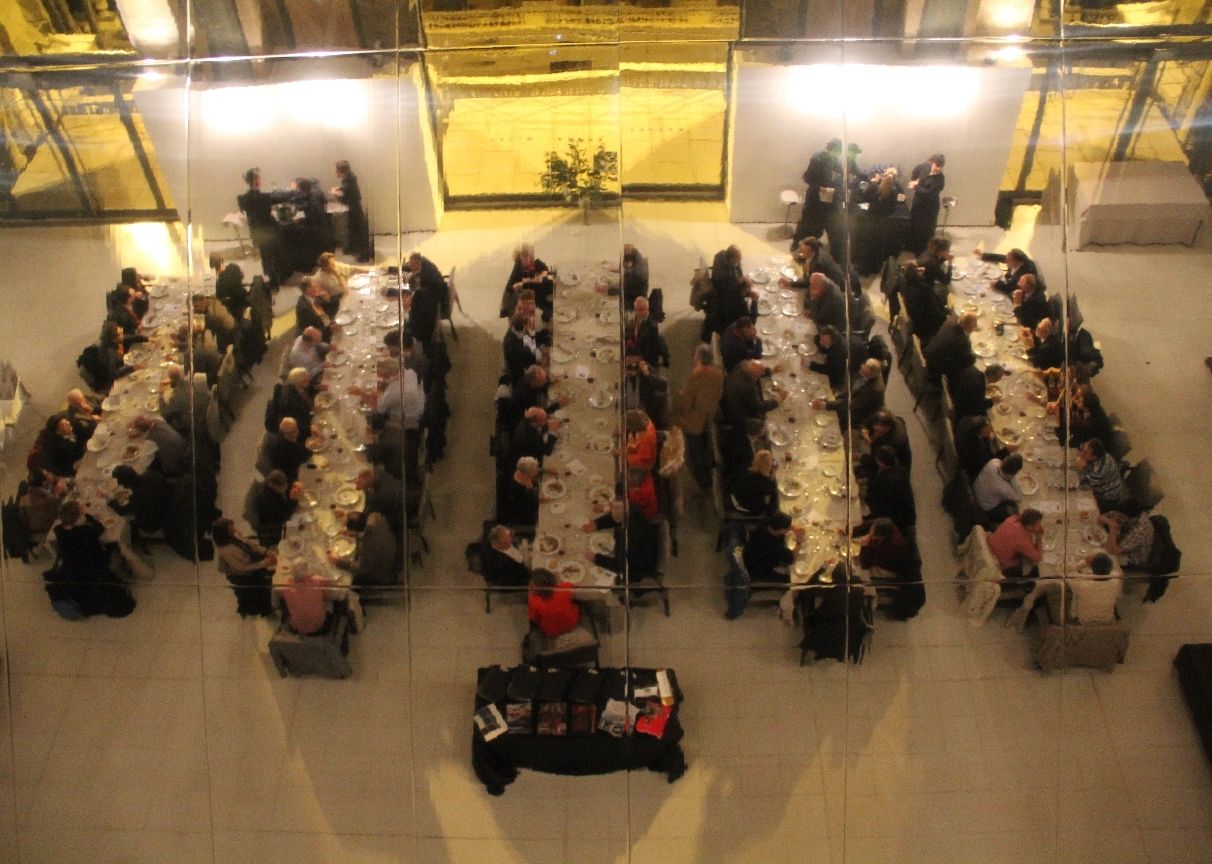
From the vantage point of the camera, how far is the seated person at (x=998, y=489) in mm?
4832

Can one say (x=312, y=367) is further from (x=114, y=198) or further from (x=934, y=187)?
(x=934, y=187)

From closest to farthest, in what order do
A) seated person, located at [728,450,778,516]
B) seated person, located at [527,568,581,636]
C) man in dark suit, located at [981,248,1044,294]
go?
seated person, located at [527,568,581,636] → seated person, located at [728,450,778,516] → man in dark suit, located at [981,248,1044,294]

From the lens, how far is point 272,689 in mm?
4754

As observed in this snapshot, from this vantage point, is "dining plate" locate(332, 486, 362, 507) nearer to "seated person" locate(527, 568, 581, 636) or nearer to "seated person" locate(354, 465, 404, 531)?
"seated person" locate(354, 465, 404, 531)

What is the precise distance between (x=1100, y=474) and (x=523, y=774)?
3302 millimetres

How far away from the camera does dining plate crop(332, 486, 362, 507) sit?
Result: 4719mm

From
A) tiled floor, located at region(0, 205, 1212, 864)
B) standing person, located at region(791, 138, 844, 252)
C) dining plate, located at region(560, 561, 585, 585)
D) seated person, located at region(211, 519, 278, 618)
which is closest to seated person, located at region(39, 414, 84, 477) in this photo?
tiled floor, located at region(0, 205, 1212, 864)

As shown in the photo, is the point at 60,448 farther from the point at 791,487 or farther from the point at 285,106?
the point at 791,487

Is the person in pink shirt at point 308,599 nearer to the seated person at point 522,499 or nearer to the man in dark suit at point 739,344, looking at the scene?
the seated person at point 522,499

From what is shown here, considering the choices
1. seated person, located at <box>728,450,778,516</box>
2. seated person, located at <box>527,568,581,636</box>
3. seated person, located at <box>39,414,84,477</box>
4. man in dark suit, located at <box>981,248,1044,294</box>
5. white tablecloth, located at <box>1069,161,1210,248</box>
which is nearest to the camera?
seated person, located at <box>527,568,581,636</box>

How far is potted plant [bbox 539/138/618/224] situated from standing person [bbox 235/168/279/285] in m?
1.38

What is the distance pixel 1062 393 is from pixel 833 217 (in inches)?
58.8

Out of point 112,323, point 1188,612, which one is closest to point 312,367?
point 112,323

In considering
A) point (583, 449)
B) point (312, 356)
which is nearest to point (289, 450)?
point (312, 356)
